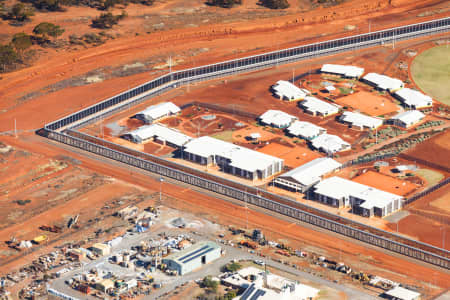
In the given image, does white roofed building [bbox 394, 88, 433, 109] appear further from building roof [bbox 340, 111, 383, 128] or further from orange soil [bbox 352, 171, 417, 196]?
orange soil [bbox 352, 171, 417, 196]

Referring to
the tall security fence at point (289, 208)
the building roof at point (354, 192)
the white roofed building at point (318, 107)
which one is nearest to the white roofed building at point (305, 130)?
the white roofed building at point (318, 107)

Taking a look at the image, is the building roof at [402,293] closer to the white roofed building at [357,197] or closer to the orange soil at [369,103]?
the white roofed building at [357,197]

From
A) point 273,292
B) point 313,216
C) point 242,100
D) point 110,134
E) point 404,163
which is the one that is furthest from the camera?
point 242,100

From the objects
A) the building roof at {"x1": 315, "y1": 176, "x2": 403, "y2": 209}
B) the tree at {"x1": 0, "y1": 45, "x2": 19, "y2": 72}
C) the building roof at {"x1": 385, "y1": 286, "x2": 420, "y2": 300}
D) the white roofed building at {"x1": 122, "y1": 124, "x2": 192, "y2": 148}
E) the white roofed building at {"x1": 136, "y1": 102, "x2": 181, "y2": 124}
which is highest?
the tree at {"x1": 0, "y1": 45, "x2": 19, "y2": 72}

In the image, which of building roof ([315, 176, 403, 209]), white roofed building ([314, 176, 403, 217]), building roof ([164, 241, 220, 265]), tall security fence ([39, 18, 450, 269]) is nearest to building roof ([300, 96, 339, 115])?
tall security fence ([39, 18, 450, 269])

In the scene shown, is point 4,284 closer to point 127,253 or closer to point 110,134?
point 127,253

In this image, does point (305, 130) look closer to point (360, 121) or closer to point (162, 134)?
point (360, 121)

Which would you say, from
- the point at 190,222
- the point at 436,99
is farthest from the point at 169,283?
the point at 436,99
